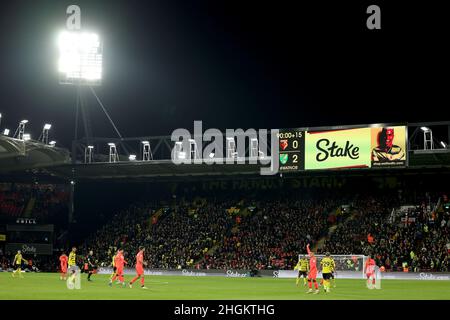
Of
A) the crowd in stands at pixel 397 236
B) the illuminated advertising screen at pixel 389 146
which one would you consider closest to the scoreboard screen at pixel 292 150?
the illuminated advertising screen at pixel 389 146

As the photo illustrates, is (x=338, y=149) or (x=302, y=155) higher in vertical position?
(x=338, y=149)

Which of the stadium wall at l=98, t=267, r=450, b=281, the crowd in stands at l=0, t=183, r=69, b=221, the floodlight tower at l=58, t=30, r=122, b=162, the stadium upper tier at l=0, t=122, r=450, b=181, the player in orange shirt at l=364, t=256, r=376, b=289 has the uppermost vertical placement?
the floodlight tower at l=58, t=30, r=122, b=162

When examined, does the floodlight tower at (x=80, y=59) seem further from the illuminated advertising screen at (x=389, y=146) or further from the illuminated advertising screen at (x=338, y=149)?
the illuminated advertising screen at (x=389, y=146)

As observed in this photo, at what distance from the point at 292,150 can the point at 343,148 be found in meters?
3.85

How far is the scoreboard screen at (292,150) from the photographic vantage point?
2018 inches

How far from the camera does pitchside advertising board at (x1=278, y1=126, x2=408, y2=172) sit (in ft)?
159

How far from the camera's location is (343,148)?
50.4 m

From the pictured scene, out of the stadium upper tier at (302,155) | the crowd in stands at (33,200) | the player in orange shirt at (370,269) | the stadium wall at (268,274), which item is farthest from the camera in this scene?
the crowd in stands at (33,200)

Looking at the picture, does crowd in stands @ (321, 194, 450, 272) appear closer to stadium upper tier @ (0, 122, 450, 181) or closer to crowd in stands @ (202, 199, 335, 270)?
crowd in stands @ (202, 199, 335, 270)

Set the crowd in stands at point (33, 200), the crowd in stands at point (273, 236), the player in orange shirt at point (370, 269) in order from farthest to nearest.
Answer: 1. the crowd in stands at point (33, 200)
2. the crowd in stands at point (273, 236)
3. the player in orange shirt at point (370, 269)

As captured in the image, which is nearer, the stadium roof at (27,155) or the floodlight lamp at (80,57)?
the stadium roof at (27,155)

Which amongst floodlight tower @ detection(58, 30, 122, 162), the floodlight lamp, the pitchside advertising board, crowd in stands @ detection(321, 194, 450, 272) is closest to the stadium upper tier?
the pitchside advertising board

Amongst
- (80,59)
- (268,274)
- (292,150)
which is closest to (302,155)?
(292,150)

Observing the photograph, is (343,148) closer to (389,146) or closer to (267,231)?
(389,146)
